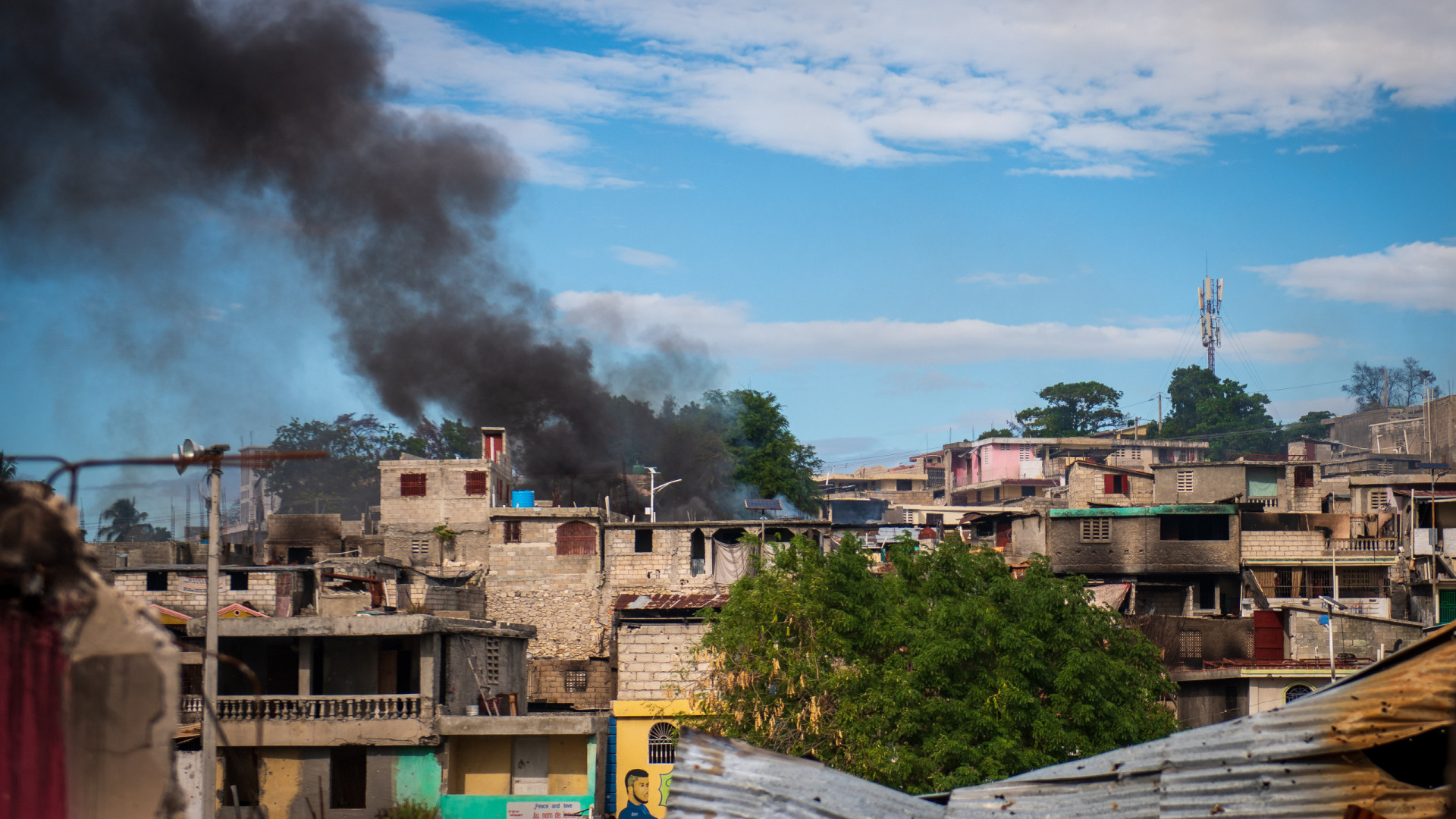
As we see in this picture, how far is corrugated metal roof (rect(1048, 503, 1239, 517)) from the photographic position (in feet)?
118

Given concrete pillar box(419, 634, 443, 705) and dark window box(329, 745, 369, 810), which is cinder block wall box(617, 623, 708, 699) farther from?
dark window box(329, 745, 369, 810)

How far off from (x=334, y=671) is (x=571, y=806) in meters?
5.93

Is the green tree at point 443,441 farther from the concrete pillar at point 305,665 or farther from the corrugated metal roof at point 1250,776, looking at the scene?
the corrugated metal roof at point 1250,776

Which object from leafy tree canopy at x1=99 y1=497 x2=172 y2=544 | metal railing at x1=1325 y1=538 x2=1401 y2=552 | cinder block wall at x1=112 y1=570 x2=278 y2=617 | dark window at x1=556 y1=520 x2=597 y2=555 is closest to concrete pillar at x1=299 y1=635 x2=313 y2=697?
cinder block wall at x1=112 y1=570 x2=278 y2=617

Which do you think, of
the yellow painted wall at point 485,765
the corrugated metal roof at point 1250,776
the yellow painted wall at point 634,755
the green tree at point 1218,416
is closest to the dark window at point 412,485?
the yellow painted wall at point 634,755

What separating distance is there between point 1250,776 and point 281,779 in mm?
22674

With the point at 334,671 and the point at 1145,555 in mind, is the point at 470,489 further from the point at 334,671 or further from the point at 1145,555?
the point at 1145,555

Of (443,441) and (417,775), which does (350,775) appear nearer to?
(417,775)

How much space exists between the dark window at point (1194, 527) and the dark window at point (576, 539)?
60.9 ft

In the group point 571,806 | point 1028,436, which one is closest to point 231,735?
point 571,806

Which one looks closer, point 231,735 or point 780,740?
point 780,740

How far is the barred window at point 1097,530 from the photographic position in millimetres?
36438

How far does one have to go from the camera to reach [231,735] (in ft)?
78.0

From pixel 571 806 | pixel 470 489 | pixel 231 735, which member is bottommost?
pixel 571 806
